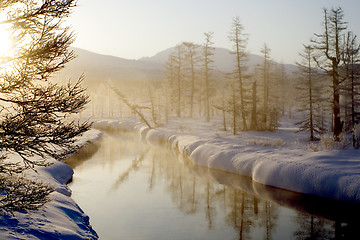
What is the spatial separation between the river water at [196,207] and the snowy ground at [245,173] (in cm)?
67

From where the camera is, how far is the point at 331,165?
1688 centimetres

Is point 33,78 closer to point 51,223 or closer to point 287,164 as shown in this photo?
point 51,223

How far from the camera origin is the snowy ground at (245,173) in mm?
9742

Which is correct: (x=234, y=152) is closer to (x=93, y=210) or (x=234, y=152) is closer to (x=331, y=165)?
(x=331, y=165)

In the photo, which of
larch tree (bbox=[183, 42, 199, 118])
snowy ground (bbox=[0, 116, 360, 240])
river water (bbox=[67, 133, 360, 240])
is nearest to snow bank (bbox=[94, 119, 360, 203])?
snowy ground (bbox=[0, 116, 360, 240])

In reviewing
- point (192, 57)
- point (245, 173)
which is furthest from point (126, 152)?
point (192, 57)

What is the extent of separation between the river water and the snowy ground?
67 centimetres

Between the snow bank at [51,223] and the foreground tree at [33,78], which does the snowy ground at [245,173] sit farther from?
the foreground tree at [33,78]

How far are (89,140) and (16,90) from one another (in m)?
31.2

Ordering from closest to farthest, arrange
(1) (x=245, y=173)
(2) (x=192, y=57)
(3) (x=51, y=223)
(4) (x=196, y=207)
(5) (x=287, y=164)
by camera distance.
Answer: (3) (x=51, y=223) < (4) (x=196, y=207) < (5) (x=287, y=164) < (1) (x=245, y=173) < (2) (x=192, y=57)

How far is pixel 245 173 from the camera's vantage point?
2069cm

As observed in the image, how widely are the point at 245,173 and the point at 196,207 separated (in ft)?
19.2

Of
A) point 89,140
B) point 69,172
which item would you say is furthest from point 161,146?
point 69,172

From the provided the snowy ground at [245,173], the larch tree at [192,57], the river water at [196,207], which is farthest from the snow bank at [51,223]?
the larch tree at [192,57]
